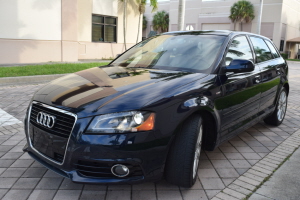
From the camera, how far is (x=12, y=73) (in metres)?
9.88

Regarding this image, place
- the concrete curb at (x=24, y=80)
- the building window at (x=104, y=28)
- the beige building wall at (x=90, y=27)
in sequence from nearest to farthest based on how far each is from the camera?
1. the concrete curb at (x=24, y=80)
2. the beige building wall at (x=90, y=27)
3. the building window at (x=104, y=28)

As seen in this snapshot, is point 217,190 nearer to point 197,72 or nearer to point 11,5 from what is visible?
point 197,72

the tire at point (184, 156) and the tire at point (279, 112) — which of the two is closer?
the tire at point (184, 156)

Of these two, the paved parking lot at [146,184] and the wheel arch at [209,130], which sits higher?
the wheel arch at [209,130]

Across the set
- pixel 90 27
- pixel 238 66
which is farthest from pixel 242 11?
pixel 238 66

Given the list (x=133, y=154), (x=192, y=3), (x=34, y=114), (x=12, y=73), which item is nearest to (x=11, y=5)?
(x=12, y=73)

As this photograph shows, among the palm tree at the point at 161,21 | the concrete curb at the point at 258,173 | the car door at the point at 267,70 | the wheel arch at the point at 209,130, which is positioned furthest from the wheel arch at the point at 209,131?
the palm tree at the point at 161,21

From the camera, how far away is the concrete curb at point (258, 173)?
9.92ft

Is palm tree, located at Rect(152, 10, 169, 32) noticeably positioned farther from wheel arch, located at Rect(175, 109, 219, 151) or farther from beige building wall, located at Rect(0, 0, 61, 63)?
wheel arch, located at Rect(175, 109, 219, 151)

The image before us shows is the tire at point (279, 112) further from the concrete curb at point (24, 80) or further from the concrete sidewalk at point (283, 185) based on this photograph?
the concrete curb at point (24, 80)

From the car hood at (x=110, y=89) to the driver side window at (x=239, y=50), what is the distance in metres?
0.69

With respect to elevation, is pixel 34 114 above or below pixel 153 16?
below

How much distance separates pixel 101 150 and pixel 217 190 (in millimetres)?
1351

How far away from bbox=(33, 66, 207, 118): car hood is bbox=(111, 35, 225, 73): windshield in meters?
0.23
